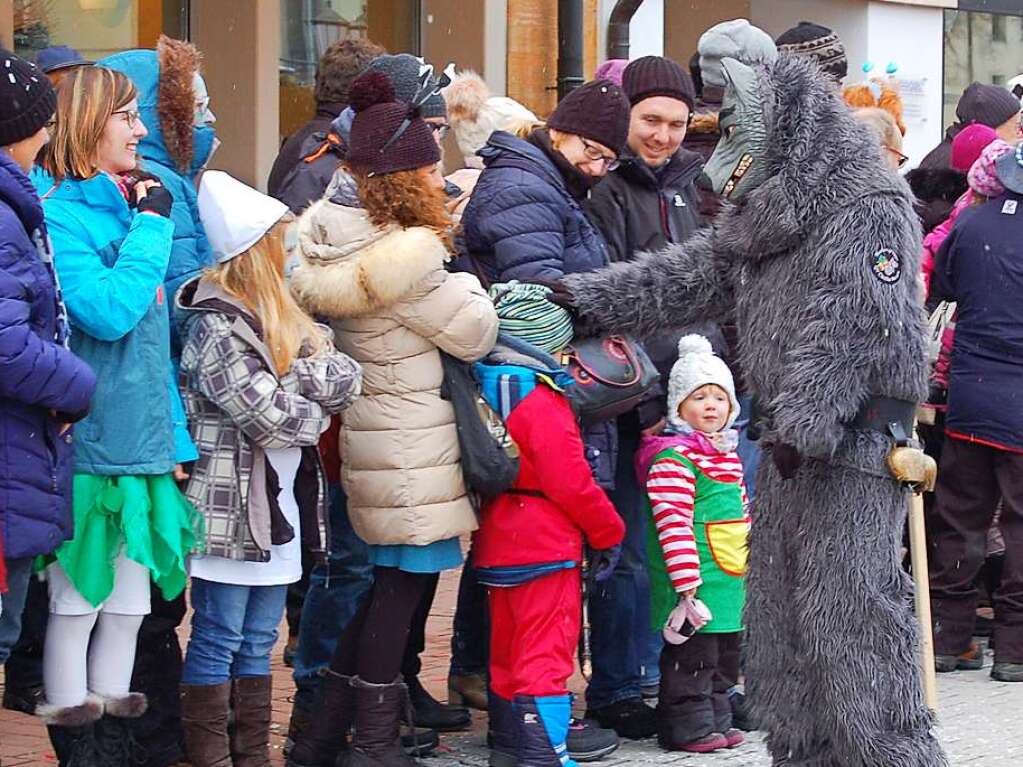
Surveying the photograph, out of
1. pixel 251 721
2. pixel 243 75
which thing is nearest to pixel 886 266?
pixel 251 721

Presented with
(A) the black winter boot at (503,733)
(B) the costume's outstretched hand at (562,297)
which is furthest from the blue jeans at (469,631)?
(B) the costume's outstretched hand at (562,297)

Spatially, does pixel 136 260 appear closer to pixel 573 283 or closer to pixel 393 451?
pixel 393 451

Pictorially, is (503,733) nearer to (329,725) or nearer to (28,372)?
(329,725)

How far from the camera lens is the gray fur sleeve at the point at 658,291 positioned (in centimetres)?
553

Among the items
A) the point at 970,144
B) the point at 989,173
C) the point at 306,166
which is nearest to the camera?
the point at 306,166

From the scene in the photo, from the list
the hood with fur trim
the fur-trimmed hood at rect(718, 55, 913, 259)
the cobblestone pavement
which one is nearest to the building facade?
the hood with fur trim

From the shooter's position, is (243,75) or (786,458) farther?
(243,75)

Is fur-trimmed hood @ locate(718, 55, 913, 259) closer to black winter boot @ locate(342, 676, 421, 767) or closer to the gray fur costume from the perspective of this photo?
the gray fur costume

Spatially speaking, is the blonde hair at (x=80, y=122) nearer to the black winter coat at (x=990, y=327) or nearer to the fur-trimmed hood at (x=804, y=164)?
the fur-trimmed hood at (x=804, y=164)

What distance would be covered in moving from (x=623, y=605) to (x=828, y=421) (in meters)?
1.67

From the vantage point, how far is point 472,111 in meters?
7.61

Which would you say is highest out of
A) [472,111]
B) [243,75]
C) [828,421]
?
[243,75]

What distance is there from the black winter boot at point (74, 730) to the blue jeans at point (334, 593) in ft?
3.08

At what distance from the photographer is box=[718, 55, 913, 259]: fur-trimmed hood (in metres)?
5.14
